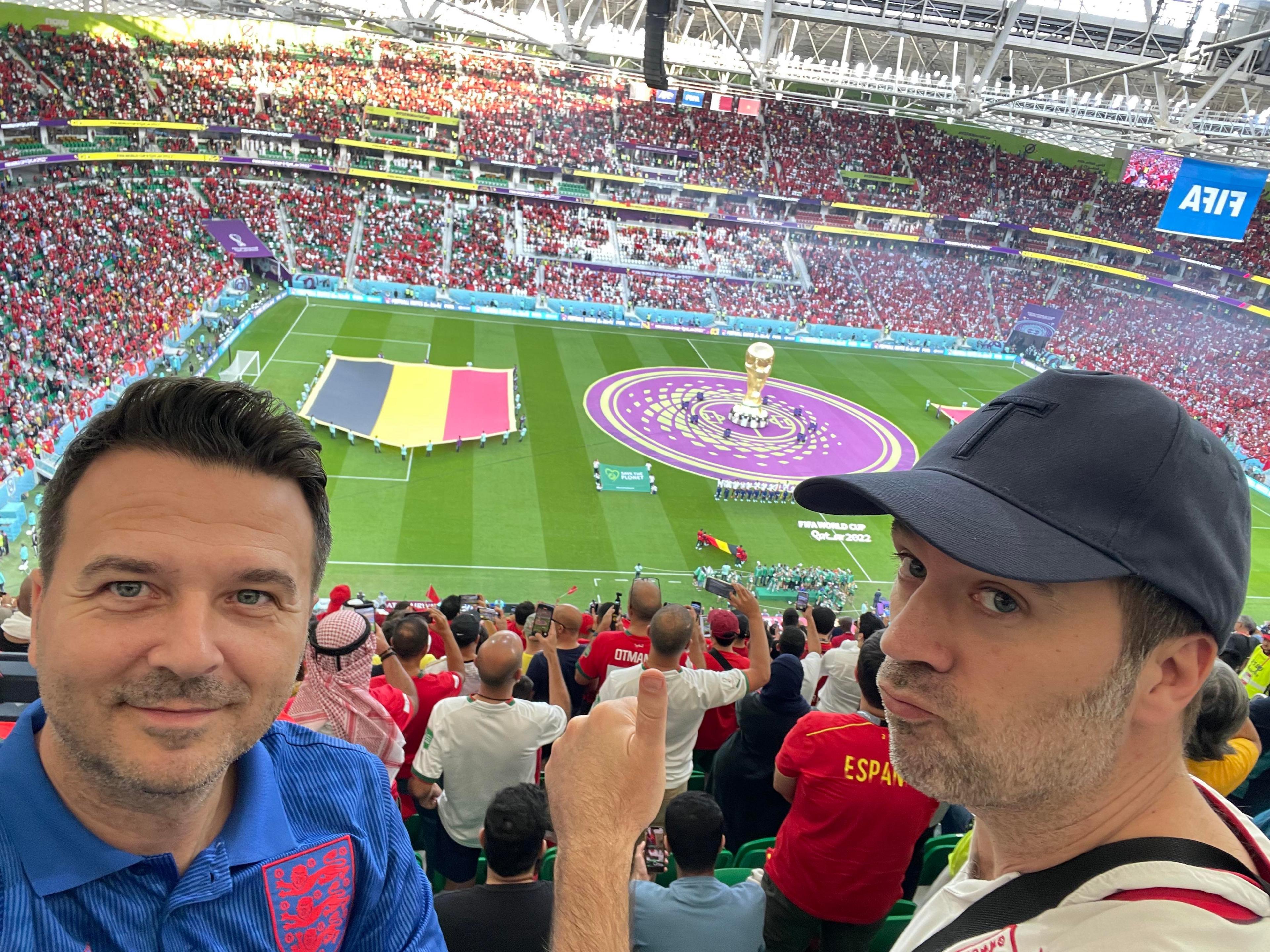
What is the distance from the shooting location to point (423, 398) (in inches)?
1086

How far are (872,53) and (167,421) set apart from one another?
45530 millimetres

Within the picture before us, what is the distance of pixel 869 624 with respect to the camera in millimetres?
9945

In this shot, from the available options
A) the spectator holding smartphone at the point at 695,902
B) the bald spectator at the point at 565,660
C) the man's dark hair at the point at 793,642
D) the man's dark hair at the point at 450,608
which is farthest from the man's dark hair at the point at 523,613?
the spectator holding smartphone at the point at 695,902

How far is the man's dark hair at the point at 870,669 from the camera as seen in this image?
4.62 meters

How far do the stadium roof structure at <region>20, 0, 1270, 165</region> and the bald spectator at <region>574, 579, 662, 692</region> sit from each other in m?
15.5

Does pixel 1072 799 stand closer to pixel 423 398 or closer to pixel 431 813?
pixel 431 813

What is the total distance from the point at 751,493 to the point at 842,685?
18.1m

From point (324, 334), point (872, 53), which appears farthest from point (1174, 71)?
point (324, 334)

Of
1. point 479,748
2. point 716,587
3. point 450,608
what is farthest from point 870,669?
point 716,587

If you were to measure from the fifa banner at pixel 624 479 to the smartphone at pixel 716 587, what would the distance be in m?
4.97

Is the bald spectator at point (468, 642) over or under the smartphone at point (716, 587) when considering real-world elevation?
over

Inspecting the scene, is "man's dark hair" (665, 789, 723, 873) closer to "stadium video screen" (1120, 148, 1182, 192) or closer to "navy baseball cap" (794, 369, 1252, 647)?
"navy baseball cap" (794, 369, 1252, 647)

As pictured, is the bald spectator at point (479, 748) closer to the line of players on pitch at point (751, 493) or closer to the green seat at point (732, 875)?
the green seat at point (732, 875)

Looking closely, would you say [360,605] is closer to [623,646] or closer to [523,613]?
[523,613]
